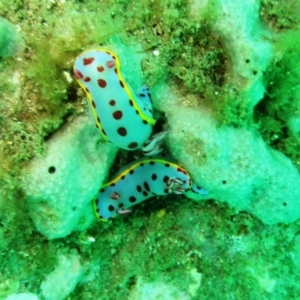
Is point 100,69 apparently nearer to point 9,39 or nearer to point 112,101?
point 112,101

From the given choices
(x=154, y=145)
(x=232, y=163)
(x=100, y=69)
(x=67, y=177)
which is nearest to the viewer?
(x=100, y=69)

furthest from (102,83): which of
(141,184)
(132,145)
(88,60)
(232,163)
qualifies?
(232,163)

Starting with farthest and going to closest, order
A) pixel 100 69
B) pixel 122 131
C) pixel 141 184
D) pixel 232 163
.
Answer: pixel 141 184 < pixel 232 163 < pixel 122 131 < pixel 100 69

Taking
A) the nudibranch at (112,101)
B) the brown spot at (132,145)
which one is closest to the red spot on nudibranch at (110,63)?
the nudibranch at (112,101)

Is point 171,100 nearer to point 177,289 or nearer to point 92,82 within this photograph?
point 92,82

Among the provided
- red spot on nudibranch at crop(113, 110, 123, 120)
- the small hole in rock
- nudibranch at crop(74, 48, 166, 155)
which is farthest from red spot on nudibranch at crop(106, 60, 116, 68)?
the small hole in rock

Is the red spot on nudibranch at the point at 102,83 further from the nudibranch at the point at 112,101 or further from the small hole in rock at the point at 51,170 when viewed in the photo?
the small hole in rock at the point at 51,170

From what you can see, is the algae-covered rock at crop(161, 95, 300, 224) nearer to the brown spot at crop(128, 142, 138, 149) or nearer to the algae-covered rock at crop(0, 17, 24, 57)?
the brown spot at crop(128, 142, 138, 149)
